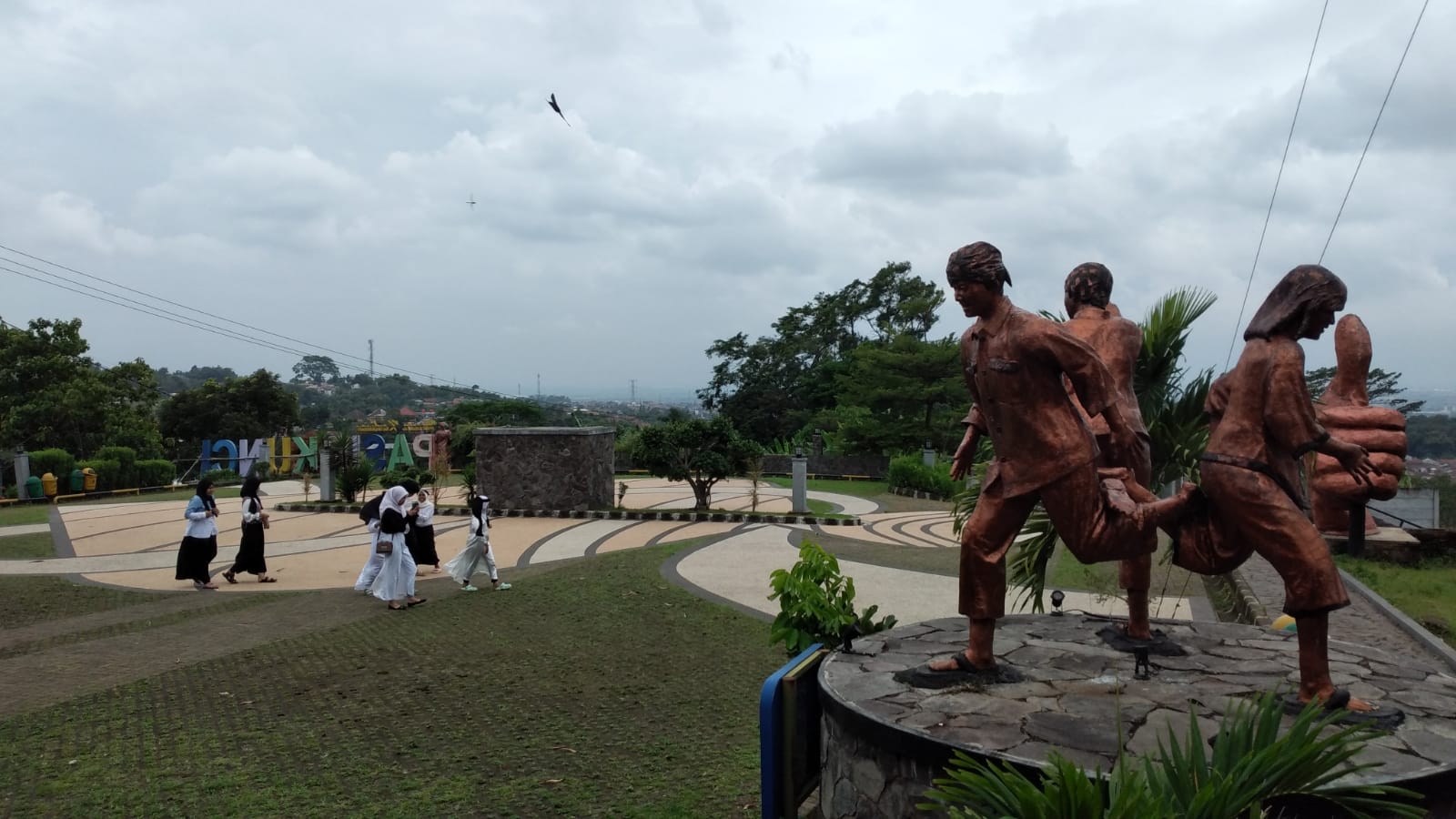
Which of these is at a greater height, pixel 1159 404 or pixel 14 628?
pixel 1159 404

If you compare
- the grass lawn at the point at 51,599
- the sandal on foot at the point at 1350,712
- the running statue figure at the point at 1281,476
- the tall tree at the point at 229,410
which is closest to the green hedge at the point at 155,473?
the tall tree at the point at 229,410

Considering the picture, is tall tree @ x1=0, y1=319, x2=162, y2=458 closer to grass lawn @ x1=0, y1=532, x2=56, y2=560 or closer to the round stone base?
grass lawn @ x1=0, y1=532, x2=56, y2=560

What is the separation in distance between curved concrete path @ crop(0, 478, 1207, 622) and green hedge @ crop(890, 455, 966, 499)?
260 cm

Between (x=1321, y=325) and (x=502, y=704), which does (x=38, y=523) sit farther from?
(x=1321, y=325)

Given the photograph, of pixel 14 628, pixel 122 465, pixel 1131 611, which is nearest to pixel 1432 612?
pixel 1131 611

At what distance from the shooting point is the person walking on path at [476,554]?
32.6ft

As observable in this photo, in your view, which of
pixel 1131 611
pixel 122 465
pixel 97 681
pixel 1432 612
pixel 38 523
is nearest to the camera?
pixel 1131 611

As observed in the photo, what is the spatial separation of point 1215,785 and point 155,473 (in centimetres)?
2926

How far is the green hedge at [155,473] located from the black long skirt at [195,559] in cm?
1790

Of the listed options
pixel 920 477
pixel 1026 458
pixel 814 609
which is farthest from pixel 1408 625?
pixel 920 477

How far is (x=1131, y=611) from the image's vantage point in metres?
4.91

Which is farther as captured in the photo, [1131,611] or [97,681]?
[97,681]

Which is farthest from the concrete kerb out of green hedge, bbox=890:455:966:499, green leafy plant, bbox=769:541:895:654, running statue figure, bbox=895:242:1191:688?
green hedge, bbox=890:455:966:499

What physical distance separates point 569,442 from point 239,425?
2346 cm
